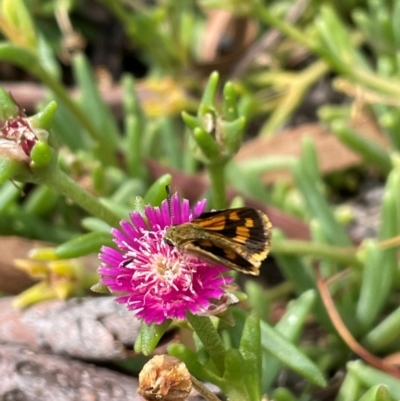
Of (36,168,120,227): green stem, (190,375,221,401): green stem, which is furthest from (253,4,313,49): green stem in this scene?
(190,375,221,401): green stem

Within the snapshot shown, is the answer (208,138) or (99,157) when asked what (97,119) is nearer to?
(99,157)

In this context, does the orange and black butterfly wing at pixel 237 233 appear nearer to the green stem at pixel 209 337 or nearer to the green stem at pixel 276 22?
the green stem at pixel 209 337

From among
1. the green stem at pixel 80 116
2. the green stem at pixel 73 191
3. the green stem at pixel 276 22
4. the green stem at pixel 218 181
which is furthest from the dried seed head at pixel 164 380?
the green stem at pixel 276 22

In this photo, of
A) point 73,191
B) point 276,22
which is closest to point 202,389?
point 73,191

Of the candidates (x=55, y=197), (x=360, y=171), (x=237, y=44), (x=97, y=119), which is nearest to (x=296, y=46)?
(x=237, y=44)

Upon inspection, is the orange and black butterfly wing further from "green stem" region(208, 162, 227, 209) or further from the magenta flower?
"green stem" region(208, 162, 227, 209)

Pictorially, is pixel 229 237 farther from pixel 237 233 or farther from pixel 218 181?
pixel 218 181
